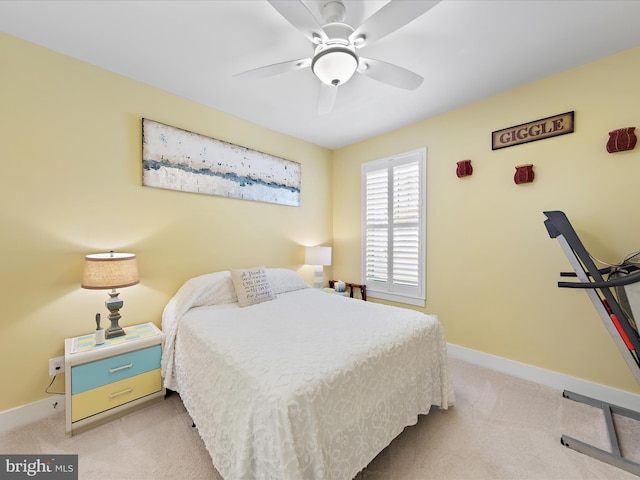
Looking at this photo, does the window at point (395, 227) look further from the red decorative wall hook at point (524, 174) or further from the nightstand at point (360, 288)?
the red decorative wall hook at point (524, 174)

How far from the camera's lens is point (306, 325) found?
1.78 meters

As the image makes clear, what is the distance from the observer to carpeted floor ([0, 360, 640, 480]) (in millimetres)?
1425

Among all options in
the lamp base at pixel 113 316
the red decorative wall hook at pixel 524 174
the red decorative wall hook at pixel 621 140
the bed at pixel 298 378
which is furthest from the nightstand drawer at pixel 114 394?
the red decorative wall hook at pixel 621 140

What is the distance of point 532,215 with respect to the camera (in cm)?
230

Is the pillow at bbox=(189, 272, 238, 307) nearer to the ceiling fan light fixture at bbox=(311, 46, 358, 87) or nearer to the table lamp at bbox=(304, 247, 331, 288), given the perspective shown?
the table lamp at bbox=(304, 247, 331, 288)

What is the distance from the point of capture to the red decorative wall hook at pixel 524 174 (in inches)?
89.4

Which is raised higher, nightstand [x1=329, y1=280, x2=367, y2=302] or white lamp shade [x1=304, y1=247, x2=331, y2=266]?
white lamp shade [x1=304, y1=247, x2=331, y2=266]

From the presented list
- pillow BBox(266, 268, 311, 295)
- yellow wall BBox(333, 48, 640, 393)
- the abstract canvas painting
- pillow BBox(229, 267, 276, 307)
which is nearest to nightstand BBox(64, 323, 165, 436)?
pillow BBox(229, 267, 276, 307)

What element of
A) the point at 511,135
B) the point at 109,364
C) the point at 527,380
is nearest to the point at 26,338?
the point at 109,364

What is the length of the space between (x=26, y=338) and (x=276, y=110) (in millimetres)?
2746

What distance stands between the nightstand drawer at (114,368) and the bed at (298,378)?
3.6 inches

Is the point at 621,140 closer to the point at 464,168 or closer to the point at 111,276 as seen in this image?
the point at 464,168

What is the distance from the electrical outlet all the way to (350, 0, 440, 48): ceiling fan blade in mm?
2931

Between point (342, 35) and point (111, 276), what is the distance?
2.16 metres
